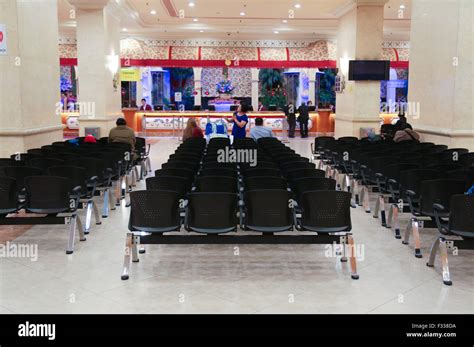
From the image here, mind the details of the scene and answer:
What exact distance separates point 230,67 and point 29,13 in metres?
15.1

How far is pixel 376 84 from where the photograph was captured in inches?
580

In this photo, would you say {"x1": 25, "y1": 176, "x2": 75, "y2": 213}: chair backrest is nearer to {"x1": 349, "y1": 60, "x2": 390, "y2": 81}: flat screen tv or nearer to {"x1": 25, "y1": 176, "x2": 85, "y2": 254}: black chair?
{"x1": 25, "y1": 176, "x2": 85, "y2": 254}: black chair

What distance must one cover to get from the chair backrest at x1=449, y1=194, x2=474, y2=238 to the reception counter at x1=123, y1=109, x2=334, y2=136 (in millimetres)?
16608

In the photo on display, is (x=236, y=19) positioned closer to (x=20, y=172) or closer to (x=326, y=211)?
(x=20, y=172)

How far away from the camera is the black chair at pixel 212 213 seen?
16.3 feet

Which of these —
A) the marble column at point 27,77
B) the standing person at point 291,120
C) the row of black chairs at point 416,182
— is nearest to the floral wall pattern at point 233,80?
the standing person at point 291,120

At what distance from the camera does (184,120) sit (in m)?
21.9

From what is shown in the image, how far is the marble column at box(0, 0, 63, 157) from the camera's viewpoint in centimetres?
887

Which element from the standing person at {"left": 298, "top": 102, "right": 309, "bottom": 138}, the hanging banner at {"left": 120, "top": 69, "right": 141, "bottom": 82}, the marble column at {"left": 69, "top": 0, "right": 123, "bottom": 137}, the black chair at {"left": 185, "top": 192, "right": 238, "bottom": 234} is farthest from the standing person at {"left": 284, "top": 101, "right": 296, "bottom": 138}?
the black chair at {"left": 185, "top": 192, "right": 238, "bottom": 234}

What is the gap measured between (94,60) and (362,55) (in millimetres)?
7431

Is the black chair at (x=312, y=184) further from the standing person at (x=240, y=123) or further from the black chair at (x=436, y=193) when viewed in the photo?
the standing person at (x=240, y=123)
